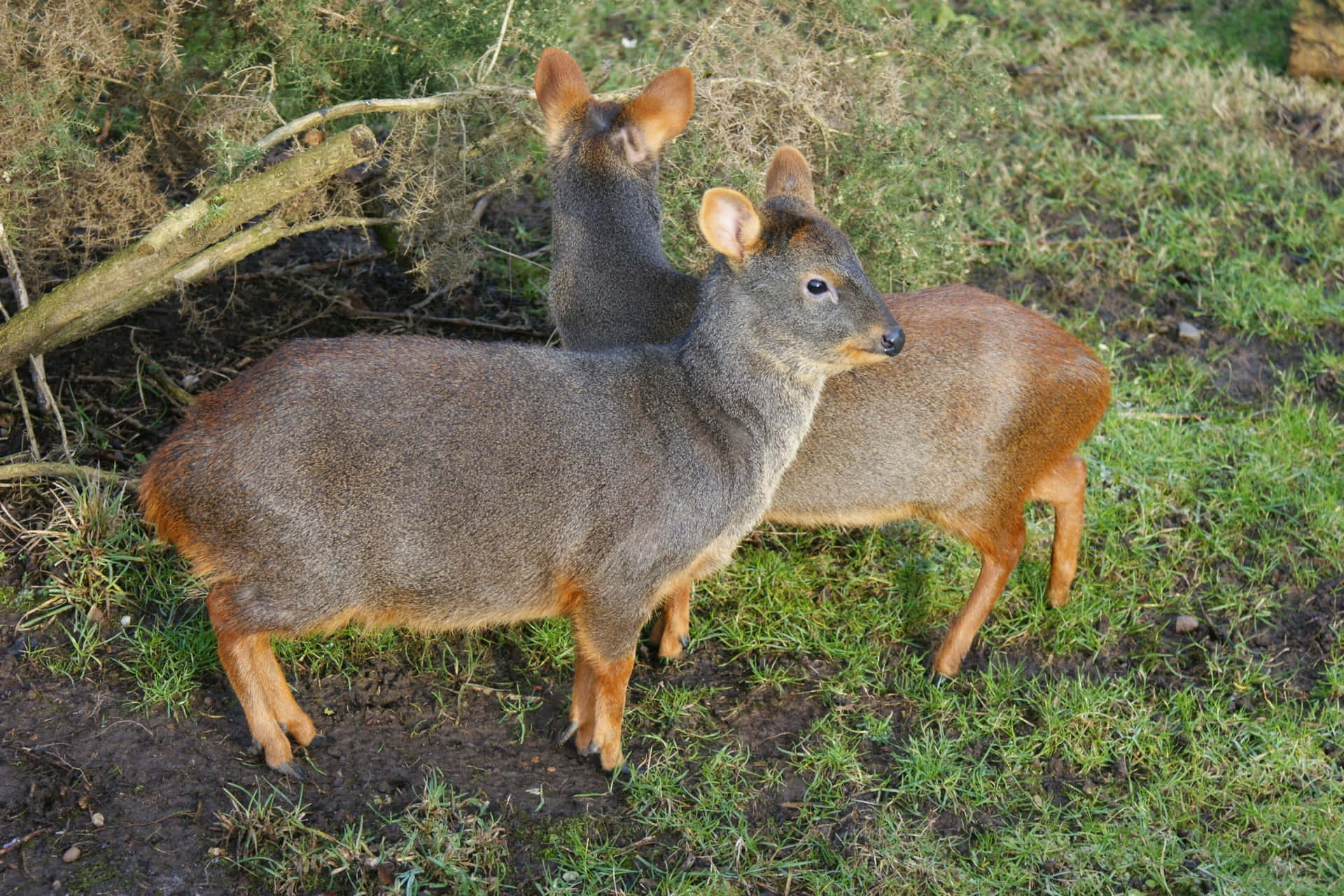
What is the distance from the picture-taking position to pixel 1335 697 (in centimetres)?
487

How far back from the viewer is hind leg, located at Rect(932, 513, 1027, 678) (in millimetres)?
4965

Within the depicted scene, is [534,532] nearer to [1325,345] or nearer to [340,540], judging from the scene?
[340,540]

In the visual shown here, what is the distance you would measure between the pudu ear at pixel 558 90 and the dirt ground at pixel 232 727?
1.15 meters

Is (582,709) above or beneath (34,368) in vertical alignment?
beneath

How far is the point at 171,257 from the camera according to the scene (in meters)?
4.77

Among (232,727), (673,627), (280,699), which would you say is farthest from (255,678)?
(673,627)

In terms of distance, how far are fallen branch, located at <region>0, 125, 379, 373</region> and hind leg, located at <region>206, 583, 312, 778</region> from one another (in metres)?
1.28

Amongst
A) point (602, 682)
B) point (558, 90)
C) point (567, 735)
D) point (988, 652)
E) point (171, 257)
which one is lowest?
point (988, 652)

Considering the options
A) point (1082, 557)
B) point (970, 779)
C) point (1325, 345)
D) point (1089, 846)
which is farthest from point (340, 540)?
point (1325, 345)

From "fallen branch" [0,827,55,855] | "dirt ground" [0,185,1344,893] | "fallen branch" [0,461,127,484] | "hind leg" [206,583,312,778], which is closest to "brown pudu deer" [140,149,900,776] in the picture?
"hind leg" [206,583,312,778]

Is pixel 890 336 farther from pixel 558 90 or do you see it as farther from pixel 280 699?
pixel 280 699

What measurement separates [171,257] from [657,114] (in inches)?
75.5

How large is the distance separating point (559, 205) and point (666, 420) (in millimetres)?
1593

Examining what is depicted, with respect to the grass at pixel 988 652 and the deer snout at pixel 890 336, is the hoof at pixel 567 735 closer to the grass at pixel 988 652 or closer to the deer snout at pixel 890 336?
the grass at pixel 988 652
